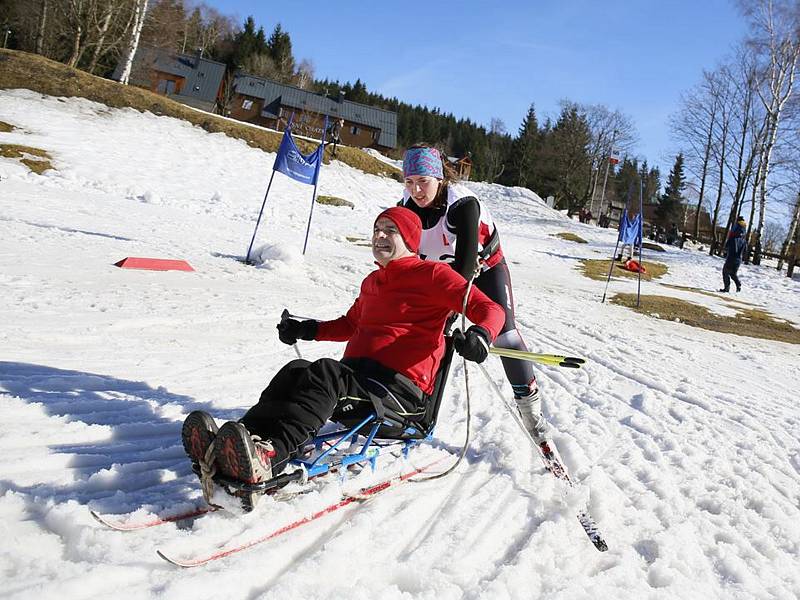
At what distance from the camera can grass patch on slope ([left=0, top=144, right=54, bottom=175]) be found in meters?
14.6

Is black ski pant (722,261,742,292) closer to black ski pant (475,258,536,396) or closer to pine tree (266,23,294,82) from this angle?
black ski pant (475,258,536,396)

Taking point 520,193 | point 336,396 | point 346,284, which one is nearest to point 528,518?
point 336,396

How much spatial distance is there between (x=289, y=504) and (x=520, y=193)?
41.8 metres

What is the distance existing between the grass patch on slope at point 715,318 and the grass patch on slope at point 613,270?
3244 mm

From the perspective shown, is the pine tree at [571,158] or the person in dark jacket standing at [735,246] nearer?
the person in dark jacket standing at [735,246]

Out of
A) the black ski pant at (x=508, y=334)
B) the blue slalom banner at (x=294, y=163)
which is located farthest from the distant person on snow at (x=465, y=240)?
the blue slalom banner at (x=294, y=163)

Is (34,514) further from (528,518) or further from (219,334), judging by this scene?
(219,334)

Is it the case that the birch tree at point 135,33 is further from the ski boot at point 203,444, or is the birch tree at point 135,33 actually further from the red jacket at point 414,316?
the ski boot at point 203,444

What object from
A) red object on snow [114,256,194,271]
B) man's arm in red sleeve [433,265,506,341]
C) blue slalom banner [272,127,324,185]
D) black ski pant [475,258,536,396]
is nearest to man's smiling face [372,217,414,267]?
man's arm in red sleeve [433,265,506,341]

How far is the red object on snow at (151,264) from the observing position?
7.18 metres

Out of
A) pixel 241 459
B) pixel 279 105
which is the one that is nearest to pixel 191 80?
pixel 279 105

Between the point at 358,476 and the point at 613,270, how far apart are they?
657 inches

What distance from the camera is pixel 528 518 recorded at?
2.73m

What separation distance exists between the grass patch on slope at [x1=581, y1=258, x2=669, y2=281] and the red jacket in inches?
533
